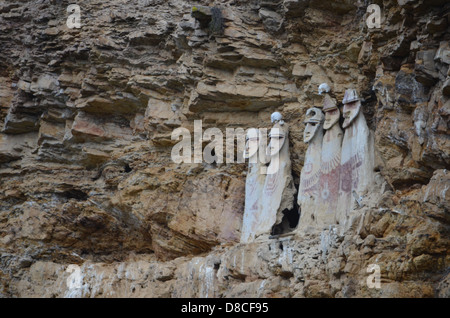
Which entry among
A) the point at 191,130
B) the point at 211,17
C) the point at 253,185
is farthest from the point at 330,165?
the point at 211,17

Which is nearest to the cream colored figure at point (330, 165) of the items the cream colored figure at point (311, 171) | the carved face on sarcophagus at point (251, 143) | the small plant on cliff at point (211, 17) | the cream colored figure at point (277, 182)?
the cream colored figure at point (311, 171)

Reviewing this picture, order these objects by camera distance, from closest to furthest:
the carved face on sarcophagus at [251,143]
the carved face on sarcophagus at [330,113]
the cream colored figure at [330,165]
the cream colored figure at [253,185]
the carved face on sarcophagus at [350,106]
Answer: the cream colored figure at [330,165], the carved face on sarcophagus at [350,106], the carved face on sarcophagus at [330,113], the cream colored figure at [253,185], the carved face on sarcophagus at [251,143]

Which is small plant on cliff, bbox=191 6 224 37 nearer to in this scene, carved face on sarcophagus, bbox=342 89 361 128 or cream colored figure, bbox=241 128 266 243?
cream colored figure, bbox=241 128 266 243

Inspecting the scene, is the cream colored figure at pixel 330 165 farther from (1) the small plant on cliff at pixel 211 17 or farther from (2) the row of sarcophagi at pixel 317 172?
(1) the small plant on cliff at pixel 211 17

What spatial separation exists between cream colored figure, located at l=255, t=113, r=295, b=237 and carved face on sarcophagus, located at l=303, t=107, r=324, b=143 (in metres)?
0.49

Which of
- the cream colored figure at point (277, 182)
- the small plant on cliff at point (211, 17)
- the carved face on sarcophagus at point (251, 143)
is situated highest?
the small plant on cliff at point (211, 17)

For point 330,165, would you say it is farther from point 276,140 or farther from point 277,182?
point 276,140

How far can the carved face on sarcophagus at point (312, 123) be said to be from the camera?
11898 mm

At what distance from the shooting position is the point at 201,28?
13422 mm

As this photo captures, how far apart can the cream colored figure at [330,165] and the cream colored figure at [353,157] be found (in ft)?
0.50

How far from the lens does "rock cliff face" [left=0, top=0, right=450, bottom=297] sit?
30.7 feet

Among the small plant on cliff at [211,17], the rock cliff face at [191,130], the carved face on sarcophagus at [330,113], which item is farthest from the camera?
the small plant on cliff at [211,17]

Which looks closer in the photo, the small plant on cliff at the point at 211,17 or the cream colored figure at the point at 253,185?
the cream colored figure at the point at 253,185

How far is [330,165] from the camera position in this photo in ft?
37.3
